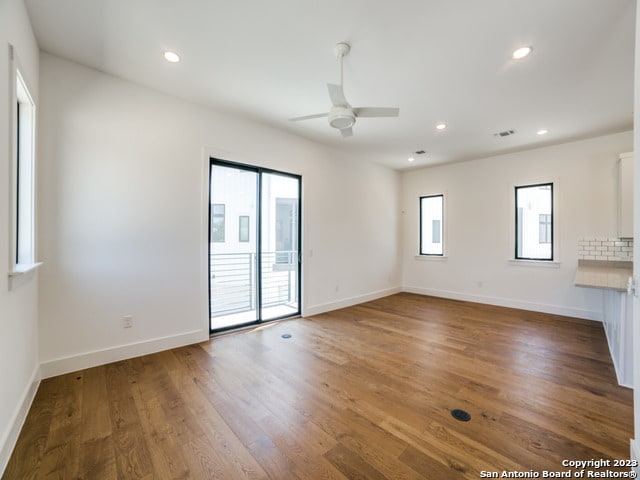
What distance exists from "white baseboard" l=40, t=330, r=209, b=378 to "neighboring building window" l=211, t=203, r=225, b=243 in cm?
121

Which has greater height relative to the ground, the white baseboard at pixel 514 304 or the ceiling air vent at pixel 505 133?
the ceiling air vent at pixel 505 133

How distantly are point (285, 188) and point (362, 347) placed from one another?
104 inches

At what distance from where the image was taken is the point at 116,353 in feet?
9.53

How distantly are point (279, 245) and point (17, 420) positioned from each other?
10.3 feet

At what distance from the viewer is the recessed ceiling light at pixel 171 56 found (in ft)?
8.30

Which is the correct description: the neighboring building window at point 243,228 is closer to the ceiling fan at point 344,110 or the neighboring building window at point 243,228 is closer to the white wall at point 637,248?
the ceiling fan at point 344,110

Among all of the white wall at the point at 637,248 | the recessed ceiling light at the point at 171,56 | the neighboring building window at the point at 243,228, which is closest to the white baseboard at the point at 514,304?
the white wall at the point at 637,248

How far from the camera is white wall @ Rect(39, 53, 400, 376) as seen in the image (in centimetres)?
Answer: 261

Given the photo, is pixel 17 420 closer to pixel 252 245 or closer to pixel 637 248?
pixel 252 245

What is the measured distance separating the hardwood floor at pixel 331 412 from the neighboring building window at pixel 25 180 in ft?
3.98

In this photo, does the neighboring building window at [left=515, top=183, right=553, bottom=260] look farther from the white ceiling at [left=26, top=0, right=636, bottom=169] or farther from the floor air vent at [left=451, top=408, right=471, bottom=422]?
the floor air vent at [left=451, top=408, right=471, bottom=422]

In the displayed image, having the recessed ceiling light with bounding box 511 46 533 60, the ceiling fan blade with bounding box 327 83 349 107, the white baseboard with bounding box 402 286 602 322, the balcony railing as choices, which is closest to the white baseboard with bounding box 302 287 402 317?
the balcony railing

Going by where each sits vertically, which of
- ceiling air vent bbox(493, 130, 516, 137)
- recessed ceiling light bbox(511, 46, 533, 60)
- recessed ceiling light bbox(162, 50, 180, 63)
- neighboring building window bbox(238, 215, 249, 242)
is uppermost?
recessed ceiling light bbox(162, 50, 180, 63)

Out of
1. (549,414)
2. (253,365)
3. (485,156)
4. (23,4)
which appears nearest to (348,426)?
(253,365)
